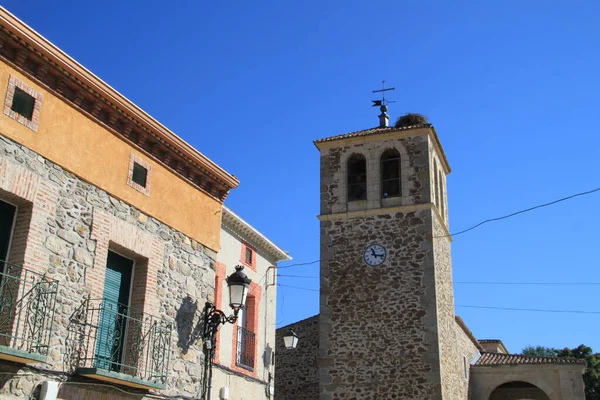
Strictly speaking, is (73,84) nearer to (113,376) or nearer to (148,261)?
(148,261)

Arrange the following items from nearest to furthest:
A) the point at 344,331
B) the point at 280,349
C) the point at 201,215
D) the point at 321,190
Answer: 1. the point at 201,215
2. the point at 344,331
3. the point at 321,190
4. the point at 280,349

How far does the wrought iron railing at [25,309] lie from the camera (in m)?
7.56

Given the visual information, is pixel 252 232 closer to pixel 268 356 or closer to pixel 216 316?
pixel 268 356

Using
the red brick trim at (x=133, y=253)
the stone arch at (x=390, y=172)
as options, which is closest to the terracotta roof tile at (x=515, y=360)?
the stone arch at (x=390, y=172)

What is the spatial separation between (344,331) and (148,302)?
1089 centimetres

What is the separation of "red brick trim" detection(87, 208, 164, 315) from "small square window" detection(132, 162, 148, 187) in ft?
2.25

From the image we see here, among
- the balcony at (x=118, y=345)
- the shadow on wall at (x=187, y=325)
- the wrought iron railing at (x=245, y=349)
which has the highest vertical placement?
the wrought iron railing at (x=245, y=349)

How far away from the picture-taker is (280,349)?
24.4 metres

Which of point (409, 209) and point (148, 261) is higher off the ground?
point (409, 209)

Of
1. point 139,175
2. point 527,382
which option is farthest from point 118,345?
point 527,382

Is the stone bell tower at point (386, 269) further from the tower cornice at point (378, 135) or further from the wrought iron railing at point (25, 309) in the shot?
the wrought iron railing at point (25, 309)

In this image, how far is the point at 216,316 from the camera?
1094 centimetres

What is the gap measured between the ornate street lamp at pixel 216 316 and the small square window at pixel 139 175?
1936 mm

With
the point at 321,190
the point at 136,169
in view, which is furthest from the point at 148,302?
the point at 321,190
